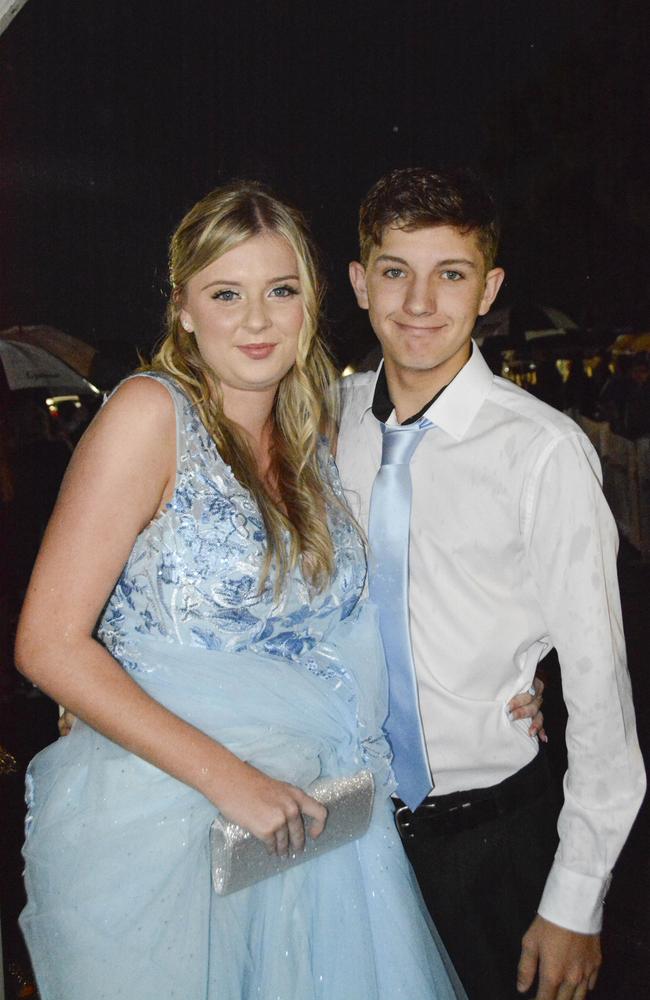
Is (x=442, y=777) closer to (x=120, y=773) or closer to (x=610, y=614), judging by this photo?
(x=610, y=614)

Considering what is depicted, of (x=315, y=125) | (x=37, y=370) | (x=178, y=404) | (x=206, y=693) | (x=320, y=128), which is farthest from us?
(x=320, y=128)

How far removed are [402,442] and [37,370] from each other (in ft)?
13.1

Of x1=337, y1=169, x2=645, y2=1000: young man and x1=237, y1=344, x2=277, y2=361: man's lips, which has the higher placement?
x1=237, y1=344, x2=277, y2=361: man's lips

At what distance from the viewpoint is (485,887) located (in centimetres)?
166

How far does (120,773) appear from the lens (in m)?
1.42

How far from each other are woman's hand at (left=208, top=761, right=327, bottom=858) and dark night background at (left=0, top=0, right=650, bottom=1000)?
3.00 meters

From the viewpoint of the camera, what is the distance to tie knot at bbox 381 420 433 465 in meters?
1.68

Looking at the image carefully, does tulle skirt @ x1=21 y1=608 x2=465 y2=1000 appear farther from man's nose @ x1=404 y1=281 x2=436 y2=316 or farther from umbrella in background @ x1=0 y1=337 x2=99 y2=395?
umbrella in background @ x1=0 y1=337 x2=99 y2=395

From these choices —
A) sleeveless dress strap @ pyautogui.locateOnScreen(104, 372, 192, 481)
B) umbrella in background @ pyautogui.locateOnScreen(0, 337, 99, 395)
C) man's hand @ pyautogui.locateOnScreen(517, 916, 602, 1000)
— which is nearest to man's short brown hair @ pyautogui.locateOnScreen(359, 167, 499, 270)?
sleeveless dress strap @ pyautogui.locateOnScreen(104, 372, 192, 481)

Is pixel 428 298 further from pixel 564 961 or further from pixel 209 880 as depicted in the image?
pixel 564 961

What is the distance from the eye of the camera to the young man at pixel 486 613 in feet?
4.96

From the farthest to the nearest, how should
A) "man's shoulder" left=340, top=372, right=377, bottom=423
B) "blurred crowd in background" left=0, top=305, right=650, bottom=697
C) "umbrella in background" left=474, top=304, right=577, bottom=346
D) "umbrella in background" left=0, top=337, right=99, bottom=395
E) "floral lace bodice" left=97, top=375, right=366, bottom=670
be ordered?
"umbrella in background" left=474, top=304, right=577, bottom=346 < "umbrella in background" left=0, top=337, right=99, bottom=395 < "blurred crowd in background" left=0, top=305, right=650, bottom=697 < "man's shoulder" left=340, top=372, right=377, bottom=423 < "floral lace bodice" left=97, top=375, right=366, bottom=670

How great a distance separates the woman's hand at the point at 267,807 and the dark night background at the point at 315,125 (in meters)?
4.90

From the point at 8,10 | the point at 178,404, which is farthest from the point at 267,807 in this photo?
the point at 8,10
